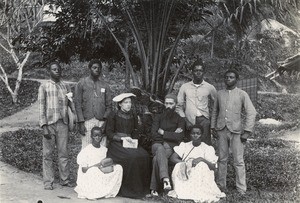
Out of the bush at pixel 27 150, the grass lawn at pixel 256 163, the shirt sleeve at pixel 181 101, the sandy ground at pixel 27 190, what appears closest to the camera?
the sandy ground at pixel 27 190

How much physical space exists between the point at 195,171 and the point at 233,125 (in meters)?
0.88

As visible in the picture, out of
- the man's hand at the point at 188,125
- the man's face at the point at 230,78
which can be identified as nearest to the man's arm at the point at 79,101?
the man's hand at the point at 188,125

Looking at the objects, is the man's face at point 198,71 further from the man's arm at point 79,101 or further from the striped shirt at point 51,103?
the striped shirt at point 51,103

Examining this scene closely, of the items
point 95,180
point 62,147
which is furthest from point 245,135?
point 62,147

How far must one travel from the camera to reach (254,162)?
879cm

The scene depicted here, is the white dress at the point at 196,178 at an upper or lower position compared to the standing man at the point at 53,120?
lower

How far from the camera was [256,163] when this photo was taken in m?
8.67

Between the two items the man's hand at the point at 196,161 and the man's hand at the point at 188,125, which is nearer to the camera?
the man's hand at the point at 196,161

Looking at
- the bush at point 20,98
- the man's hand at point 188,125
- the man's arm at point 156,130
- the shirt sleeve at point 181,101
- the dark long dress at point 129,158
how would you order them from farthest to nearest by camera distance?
the bush at point 20,98 < the shirt sleeve at point 181,101 < the man's hand at point 188,125 < the man's arm at point 156,130 < the dark long dress at point 129,158

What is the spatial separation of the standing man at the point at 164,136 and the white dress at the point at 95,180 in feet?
1.58

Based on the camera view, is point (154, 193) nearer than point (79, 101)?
Yes

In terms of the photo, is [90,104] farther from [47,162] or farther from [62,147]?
[47,162]

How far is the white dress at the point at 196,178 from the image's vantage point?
5.61 m

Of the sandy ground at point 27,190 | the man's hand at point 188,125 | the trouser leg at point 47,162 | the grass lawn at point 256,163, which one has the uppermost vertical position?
the man's hand at point 188,125
